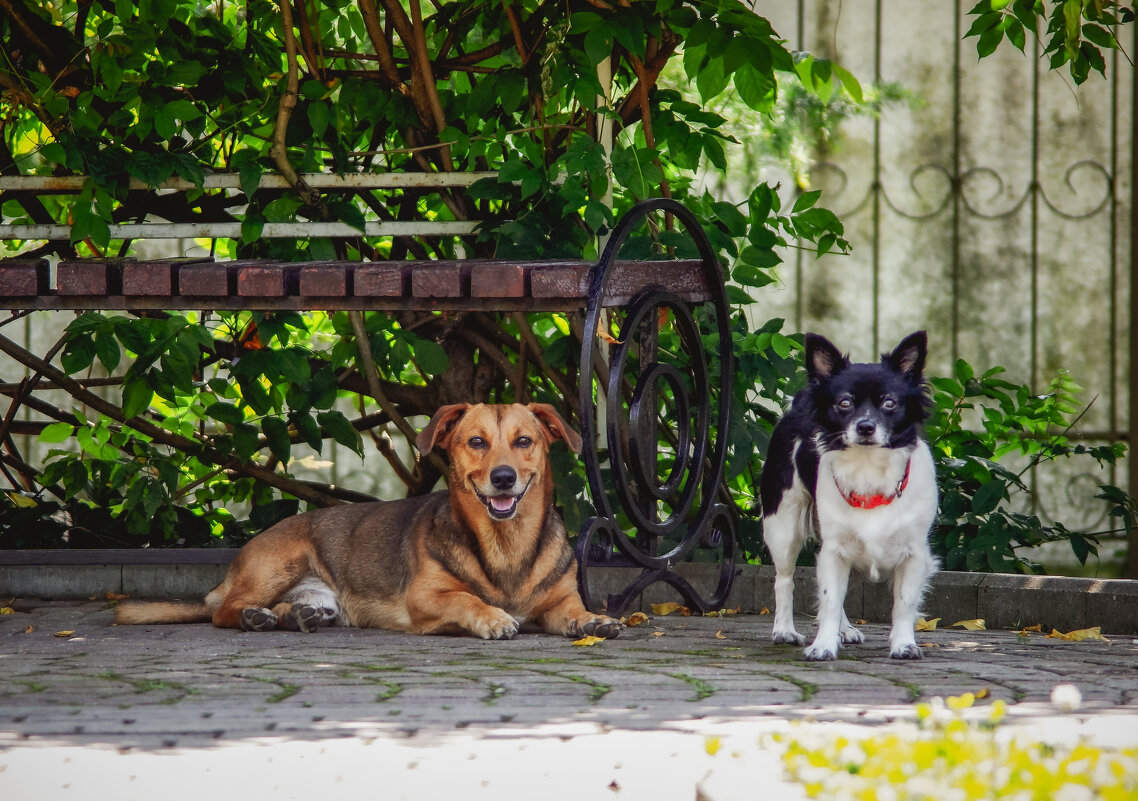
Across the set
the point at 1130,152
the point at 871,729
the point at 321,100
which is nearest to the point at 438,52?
the point at 321,100

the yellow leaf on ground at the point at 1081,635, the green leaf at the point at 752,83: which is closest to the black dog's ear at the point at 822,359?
the green leaf at the point at 752,83

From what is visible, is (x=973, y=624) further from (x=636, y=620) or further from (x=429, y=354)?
(x=429, y=354)

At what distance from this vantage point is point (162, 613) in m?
5.04

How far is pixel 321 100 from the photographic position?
5562 millimetres

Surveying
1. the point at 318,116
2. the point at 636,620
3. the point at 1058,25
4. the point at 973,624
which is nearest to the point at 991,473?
the point at 973,624

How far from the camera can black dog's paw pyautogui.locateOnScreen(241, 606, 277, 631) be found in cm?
490

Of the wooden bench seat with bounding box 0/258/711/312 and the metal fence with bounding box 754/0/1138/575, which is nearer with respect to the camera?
the wooden bench seat with bounding box 0/258/711/312

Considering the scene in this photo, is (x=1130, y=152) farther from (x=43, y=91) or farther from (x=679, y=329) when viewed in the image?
(x=43, y=91)

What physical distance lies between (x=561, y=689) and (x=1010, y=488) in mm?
4067

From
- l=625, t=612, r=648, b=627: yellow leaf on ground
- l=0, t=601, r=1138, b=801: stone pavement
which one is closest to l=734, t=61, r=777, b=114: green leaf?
l=0, t=601, r=1138, b=801: stone pavement

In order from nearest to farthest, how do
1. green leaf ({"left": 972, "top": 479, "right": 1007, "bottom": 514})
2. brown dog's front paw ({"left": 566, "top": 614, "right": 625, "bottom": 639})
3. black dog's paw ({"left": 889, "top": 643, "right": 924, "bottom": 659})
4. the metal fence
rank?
black dog's paw ({"left": 889, "top": 643, "right": 924, "bottom": 659}) → brown dog's front paw ({"left": 566, "top": 614, "right": 625, "bottom": 639}) → green leaf ({"left": 972, "top": 479, "right": 1007, "bottom": 514}) → the metal fence

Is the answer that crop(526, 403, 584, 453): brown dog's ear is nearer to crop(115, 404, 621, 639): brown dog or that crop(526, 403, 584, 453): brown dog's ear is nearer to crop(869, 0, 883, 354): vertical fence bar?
crop(115, 404, 621, 639): brown dog

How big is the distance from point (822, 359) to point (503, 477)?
1262mm

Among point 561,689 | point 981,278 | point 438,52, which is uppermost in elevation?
point 438,52
